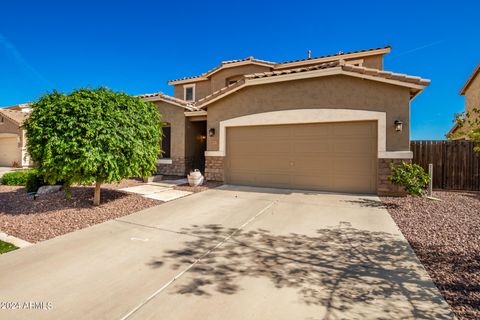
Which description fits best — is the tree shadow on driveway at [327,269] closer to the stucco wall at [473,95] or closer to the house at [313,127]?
the house at [313,127]

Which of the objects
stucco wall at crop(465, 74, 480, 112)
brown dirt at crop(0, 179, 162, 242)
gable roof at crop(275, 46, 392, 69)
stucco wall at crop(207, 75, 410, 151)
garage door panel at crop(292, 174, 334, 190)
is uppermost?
gable roof at crop(275, 46, 392, 69)

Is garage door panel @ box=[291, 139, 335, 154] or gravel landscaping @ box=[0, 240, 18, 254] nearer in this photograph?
gravel landscaping @ box=[0, 240, 18, 254]

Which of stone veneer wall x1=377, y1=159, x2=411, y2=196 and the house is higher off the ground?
the house

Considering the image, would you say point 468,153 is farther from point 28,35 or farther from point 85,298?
point 28,35

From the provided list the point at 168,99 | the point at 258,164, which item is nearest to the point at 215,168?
the point at 258,164

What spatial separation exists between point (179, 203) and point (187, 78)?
13.4 m

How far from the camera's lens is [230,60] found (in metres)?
15.8

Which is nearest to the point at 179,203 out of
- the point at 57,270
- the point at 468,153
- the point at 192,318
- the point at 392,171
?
the point at 57,270

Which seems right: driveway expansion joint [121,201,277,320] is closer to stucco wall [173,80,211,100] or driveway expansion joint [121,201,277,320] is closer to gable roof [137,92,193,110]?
gable roof [137,92,193,110]

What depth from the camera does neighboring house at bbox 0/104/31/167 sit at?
20.0 metres

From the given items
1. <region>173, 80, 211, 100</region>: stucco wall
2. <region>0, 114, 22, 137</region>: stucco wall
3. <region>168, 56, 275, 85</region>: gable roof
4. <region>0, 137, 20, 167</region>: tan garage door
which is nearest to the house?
<region>168, 56, 275, 85</region>: gable roof

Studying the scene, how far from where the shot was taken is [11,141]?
2086 cm

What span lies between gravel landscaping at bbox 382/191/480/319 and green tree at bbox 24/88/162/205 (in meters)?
6.92

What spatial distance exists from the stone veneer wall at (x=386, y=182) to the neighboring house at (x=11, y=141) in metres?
26.7
